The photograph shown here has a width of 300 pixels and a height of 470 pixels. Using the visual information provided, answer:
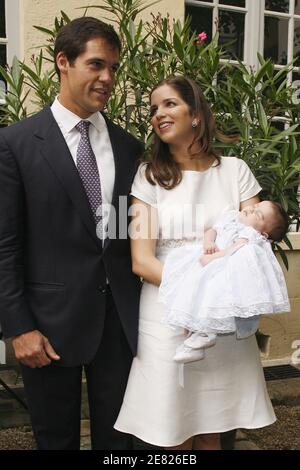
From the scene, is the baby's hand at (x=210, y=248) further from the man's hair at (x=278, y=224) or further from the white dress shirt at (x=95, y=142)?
the white dress shirt at (x=95, y=142)

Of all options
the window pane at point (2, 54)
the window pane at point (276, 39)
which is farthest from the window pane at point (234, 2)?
the window pane at point (2, 54)

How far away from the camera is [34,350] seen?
7.44ft

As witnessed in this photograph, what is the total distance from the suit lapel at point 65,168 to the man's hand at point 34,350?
1.57ft

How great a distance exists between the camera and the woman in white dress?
91.9 inches

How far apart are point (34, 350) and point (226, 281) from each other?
0.83 m

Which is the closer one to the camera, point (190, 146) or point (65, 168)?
point (65, 168)

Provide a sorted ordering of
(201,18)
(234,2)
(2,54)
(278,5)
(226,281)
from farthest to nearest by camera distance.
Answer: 1. (278,5)
2. (234,2)
3. (201,18)
4. (2,54)
5. (226,281)

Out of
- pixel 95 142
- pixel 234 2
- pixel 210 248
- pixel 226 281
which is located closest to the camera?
pixel 226 281

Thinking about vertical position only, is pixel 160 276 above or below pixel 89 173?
below

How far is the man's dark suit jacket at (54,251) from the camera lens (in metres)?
2.25

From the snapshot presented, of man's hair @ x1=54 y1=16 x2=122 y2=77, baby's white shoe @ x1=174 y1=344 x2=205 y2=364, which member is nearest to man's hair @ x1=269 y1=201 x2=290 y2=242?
baby's white shoe @ x1=174 y1=344 x2=205 y2=364

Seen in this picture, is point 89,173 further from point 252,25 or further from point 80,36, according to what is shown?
point 252,25

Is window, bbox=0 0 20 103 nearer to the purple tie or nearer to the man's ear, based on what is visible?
the man's ear

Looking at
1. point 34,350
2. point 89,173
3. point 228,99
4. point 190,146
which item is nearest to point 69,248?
point 89,173
